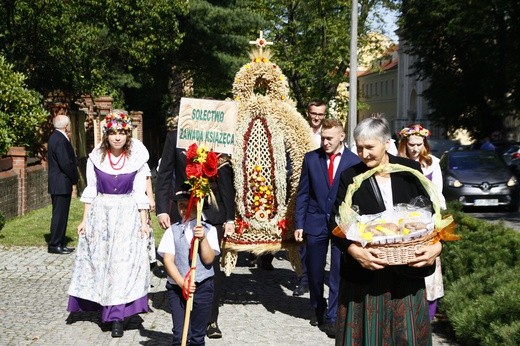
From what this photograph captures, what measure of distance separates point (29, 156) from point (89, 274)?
13935mm

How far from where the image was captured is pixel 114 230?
8.10 meters

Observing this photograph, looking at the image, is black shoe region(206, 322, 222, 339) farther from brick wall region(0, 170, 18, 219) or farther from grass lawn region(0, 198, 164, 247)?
brick wall region(0, 170, 18, 219)

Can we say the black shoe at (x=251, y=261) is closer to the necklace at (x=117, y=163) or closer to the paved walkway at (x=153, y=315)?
the paved walkway at (x=153, y=315)

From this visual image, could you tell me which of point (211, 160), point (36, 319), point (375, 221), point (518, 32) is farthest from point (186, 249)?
point (518, 32)

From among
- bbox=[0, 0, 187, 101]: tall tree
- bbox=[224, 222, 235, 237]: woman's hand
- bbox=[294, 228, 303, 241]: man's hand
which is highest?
bbox=[0, 0, 187, 101]: tall tree

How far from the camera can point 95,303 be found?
8.30 m

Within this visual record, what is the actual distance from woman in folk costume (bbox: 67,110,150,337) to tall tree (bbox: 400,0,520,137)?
2870 centimetres

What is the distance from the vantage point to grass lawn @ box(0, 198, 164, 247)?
555 inches

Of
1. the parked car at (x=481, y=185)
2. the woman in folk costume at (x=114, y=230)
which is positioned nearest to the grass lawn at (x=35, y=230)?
the woman in folk costume at (x=114, y=230)

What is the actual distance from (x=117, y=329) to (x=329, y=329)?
74.7 inches

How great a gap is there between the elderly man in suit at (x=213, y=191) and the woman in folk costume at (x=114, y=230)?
0.29m

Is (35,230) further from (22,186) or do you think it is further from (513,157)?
(513,157)

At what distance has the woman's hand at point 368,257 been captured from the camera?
4.63 metres

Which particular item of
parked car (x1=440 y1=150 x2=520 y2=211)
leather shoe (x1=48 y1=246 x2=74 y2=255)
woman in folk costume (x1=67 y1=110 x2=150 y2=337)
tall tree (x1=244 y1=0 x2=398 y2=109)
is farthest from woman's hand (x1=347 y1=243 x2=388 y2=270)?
tall tree (x1=244 y1=0 x2=398 y2=109)
